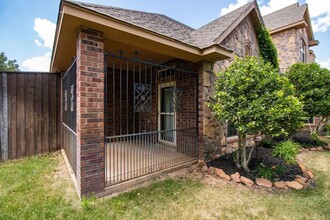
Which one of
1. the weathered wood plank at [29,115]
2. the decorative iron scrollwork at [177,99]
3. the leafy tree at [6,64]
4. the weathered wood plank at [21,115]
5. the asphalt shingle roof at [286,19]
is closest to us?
the decorative iron scrollwork at [177,99]

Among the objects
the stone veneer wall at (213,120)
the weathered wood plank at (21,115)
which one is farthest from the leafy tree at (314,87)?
the weathered wood plank at (21,115)

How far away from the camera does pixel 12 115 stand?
4.86 meters

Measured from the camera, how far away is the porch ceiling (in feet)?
8.23

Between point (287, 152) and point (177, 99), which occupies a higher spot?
point (177, 99)

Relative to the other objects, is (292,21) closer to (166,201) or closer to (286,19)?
(286,19)

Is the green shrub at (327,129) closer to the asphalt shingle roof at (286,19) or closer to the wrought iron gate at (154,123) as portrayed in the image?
the asphalt shingle roof at (286,19)

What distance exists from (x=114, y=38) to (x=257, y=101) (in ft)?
10.3

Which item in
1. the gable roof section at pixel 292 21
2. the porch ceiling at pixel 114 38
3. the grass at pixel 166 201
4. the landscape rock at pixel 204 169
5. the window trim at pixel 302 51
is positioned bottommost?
the grass at pixel 166 201

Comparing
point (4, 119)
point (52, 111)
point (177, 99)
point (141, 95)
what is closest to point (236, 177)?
point (177, 99)

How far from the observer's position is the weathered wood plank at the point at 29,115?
5.09 m

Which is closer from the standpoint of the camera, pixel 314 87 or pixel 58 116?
pixel 58 116

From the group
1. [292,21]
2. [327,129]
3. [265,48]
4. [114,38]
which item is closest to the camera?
[114,38]

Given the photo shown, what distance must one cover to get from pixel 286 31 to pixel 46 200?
13.6 m

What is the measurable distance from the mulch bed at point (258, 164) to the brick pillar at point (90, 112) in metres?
2.79
